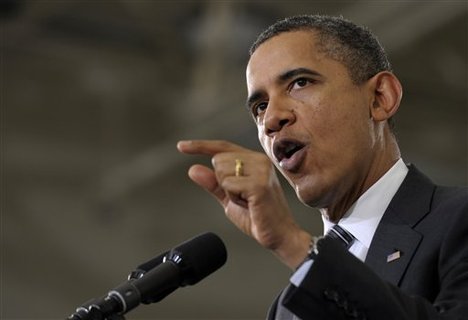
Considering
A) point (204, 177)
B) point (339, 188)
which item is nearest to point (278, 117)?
point (339, 188)

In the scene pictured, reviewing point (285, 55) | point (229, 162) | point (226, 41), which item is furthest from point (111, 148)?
point (229, 162)

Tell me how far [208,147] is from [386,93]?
0.80 m

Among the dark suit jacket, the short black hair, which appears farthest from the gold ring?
the short black hair

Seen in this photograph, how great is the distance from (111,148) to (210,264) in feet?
19.0

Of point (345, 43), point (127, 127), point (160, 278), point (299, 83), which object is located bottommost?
point (160, 278)

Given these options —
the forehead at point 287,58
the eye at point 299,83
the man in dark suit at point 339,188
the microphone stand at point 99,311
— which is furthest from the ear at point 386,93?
the microphone stand at point 99,311

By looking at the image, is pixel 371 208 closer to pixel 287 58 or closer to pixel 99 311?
pixel 287 58

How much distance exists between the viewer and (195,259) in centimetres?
154

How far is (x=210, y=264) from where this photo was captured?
1573mm

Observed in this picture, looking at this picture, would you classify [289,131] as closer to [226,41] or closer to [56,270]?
[226,41]

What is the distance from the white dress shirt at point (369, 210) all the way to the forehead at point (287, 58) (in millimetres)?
257

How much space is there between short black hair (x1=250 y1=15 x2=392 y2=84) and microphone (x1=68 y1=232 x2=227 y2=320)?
57 cm

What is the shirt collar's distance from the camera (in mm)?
1838

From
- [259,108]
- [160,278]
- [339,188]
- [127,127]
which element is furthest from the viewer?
[127,127]
